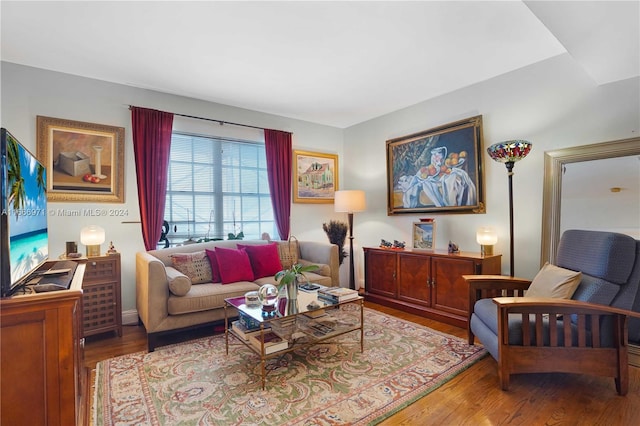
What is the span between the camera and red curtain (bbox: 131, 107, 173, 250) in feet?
10.8

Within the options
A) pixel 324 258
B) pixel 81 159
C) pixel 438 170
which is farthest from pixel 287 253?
pixel 81 159

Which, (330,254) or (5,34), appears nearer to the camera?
(5,34)

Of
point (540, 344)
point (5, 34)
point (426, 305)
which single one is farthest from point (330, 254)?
point (5, 34)

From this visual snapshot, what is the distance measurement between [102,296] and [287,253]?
6.40 ft

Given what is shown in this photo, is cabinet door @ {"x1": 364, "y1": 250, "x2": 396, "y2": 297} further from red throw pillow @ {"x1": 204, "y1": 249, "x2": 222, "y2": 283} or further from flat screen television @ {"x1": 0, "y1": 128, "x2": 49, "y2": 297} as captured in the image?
flat screen television @ {"x1": 0, "y1": 128, "x2": 49, "y2": 297}

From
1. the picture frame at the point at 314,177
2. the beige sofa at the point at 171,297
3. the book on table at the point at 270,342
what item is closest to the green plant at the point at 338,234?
the picture frame at the point at 314,177

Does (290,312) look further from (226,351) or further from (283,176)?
(283,176)

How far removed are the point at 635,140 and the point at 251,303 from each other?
3.27 m

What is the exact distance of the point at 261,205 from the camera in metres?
4.29

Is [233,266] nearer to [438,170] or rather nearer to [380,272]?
[380,272]

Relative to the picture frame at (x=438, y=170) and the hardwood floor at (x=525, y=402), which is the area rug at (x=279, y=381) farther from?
the picture frame at (x=438, y=170)

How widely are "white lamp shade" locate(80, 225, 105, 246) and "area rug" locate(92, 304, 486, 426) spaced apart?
1088 mm

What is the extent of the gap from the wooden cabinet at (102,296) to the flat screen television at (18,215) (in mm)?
1269

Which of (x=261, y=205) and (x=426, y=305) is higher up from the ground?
(x=261, y=205)
